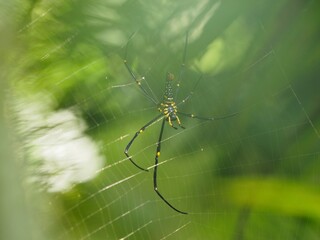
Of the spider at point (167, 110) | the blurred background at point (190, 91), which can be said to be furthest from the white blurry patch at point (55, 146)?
the spider at point (167, 110)

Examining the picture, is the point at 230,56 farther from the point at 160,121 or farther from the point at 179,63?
the point at 160,121

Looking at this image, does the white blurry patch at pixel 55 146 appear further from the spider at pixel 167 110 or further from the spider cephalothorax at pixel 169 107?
the spider cephalothorax at pixel 169 107

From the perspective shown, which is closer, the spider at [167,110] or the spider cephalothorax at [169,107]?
the spider at [167,110]

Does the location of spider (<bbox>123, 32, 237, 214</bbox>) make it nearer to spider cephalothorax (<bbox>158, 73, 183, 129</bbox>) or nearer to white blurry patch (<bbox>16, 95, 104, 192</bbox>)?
spider cephalothorax (<bbox>158, 73, 183, 129</bbox>)

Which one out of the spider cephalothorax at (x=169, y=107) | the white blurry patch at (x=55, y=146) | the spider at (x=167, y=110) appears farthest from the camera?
the spider cephalothorax at (x=169, y=107)

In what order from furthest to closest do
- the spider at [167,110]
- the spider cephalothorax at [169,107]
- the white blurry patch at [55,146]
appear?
the spider cephalothorax at [169,107] < the spider at [167,110] < the white blurry patch at [55,146]

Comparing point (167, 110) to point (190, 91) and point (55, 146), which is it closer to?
point (190, 91)

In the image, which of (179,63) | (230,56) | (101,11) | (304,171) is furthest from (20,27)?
(304,171)

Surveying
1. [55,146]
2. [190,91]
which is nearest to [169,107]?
[190,91]
